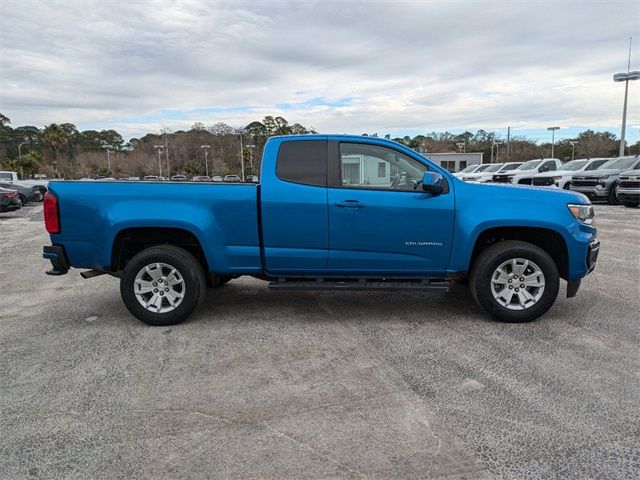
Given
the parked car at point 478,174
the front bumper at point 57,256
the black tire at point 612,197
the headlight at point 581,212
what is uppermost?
the parked car at point 478,174

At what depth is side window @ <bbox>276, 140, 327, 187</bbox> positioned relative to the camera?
4.95 metres

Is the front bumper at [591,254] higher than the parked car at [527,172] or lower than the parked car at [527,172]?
lower

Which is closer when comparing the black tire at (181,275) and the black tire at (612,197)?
the black tire at (181,275)

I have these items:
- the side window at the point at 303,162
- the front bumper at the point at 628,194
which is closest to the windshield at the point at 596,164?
the front bumper at the point at 628,194

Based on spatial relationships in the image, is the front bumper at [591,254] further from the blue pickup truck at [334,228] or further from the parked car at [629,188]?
the parked car at [629,188]

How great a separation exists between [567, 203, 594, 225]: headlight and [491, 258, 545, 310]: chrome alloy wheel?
685mm

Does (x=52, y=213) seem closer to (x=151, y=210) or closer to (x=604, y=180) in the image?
(x=151, y=210)

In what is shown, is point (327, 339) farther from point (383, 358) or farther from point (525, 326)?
point (525, 326)

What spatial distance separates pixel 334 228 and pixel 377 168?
2.61 feet

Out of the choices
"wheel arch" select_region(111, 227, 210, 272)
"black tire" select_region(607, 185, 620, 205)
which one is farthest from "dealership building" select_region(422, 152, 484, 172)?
"wheel arch" select_region(111, 227, 210, 272)

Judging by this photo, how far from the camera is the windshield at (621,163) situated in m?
19.3

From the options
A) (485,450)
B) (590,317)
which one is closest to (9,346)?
(485,450)

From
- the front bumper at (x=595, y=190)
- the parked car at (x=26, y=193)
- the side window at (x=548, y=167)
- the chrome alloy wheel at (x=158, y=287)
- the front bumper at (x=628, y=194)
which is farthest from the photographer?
the side window at (x=548, y=167)

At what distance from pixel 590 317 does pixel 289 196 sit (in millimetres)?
3517
